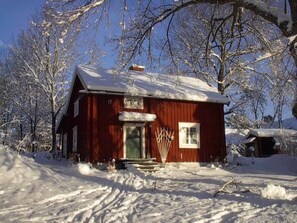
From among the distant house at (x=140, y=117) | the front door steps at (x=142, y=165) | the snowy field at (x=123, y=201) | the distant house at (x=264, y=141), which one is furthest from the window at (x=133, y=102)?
the distant house at (x=264, y=141)

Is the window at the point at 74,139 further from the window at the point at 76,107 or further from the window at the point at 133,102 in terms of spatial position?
the window at the point at 133,102

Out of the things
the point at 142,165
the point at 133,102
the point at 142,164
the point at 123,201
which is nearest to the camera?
the point at 123,201

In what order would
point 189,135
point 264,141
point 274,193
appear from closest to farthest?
point 274,193
point 189,135
point 264,141

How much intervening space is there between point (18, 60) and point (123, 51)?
66.9 feet

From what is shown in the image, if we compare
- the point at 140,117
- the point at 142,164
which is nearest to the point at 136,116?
the point at 140,117

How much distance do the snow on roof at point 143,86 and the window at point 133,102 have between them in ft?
1.58

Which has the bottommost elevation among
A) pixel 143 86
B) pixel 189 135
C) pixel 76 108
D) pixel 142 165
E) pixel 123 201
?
pixel 123 201

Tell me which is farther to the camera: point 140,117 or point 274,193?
point 140,117

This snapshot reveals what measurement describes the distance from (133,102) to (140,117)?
1.12 meters

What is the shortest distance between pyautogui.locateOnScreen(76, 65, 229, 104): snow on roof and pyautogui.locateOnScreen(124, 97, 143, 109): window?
1.58 ft

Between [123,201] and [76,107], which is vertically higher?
[76,107]

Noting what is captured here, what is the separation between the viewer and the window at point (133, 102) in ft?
61.7

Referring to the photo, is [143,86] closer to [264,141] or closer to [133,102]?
[133,102]

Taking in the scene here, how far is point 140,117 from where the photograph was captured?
18297 mm
